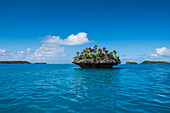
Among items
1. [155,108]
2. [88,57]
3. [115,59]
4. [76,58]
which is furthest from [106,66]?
[155,108]

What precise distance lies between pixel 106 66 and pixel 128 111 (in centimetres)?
7219

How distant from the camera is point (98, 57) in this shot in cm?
7631

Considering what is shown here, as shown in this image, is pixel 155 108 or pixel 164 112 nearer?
pixel 164 112

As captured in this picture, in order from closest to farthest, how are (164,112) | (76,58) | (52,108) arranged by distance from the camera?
(164,112) → (52,108) → (76,58)

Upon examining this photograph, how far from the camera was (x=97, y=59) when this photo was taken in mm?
76438

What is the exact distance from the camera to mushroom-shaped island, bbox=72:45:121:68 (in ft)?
248

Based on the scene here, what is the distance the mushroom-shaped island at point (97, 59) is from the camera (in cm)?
7562

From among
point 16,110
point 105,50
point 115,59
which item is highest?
point 105,50

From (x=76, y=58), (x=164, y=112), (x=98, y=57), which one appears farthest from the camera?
(x=76, y=58)

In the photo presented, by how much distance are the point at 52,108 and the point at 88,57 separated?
7066cm

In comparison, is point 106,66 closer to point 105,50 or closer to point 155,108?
point 105,50

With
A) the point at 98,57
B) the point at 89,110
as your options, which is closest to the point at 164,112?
the point at 89,110

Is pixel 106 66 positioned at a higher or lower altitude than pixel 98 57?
lower

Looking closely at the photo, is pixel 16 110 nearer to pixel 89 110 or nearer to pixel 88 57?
pixel 89 110
